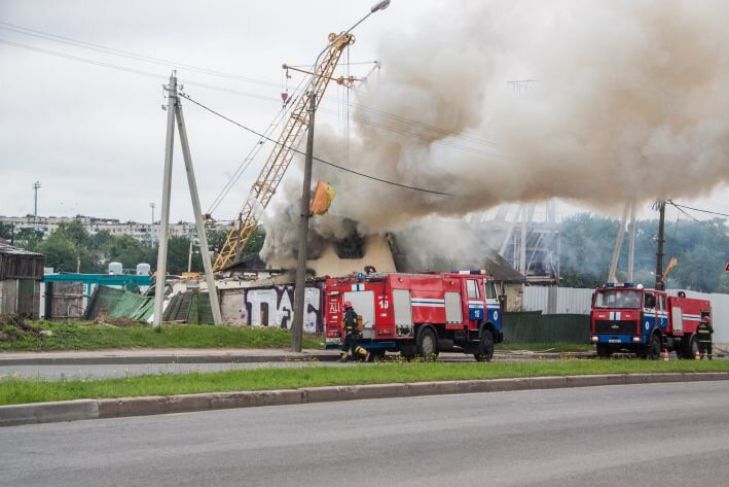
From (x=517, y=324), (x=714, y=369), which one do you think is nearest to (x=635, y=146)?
(x=714, y=369)

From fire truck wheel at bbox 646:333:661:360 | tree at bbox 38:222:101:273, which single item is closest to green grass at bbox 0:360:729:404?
fire truck wheel at bbox 646:333:661:360

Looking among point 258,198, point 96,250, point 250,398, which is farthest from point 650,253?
point 96,250

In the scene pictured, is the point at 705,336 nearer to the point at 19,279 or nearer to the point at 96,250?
the point at 19,279

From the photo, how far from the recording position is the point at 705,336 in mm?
31031

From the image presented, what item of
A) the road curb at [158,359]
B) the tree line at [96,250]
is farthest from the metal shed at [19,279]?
the tree line at [96,250]

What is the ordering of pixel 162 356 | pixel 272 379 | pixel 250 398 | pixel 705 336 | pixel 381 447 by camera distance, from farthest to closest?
1. pixel 705 336
2. pixel 162 356
3. pixel 272 379
4. pixel 250 398
5. pixel 381 447

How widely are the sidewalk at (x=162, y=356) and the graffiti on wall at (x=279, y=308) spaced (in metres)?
7.76

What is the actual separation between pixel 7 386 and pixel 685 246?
89434 mm

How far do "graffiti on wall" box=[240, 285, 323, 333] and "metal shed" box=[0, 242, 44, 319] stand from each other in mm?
8162

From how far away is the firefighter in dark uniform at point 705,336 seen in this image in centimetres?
3088

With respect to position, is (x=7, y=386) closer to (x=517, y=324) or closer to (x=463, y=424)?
(x=463, y=424)

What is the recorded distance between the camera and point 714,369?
870 inches

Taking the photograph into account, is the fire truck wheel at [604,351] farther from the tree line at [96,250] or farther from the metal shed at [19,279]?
the tree line at [96,250]

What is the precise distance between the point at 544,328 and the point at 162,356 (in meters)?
20.3
